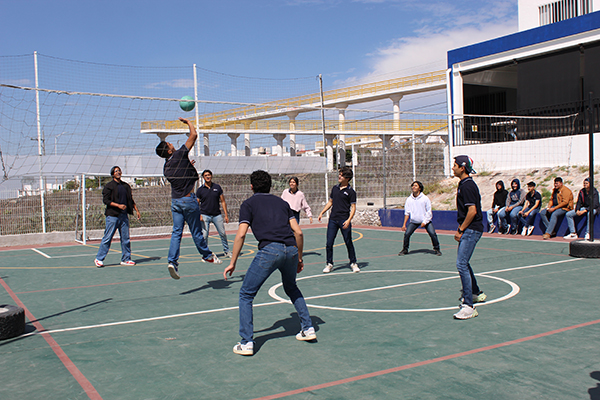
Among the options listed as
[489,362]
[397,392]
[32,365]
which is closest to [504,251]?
[489,362]

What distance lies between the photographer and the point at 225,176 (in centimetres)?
1862

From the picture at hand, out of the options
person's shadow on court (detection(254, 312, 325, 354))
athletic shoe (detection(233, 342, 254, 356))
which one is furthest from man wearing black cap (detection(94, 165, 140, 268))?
athletic shoe (detection(233, 342, 254, 356))

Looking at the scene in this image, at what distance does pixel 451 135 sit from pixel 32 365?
21412 millimetres

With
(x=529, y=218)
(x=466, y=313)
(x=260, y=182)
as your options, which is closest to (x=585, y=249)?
(x=529, y=218)

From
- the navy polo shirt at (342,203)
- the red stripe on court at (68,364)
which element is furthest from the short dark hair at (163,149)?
the navy polo shirt at (342,203)

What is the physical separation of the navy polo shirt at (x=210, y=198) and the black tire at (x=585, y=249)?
7.27 m

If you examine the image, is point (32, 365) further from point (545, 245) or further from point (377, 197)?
point (377, 197)

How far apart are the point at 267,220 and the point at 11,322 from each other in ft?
9.31

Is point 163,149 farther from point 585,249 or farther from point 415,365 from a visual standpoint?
point 585,249

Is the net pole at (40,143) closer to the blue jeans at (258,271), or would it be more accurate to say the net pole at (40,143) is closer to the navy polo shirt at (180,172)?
the navy polo shirt at (180,172)

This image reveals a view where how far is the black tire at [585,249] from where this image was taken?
9.29 m

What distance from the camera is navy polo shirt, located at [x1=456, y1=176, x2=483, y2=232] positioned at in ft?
18.6

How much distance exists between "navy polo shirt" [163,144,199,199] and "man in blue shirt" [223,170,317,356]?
8.02 feet

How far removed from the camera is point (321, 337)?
488 centimetres
